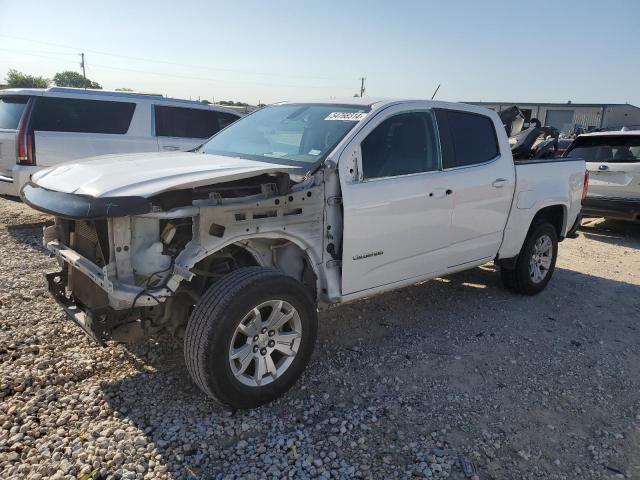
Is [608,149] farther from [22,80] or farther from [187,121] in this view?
[22,80]

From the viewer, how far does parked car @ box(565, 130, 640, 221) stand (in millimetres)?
8438

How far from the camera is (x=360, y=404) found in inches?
130

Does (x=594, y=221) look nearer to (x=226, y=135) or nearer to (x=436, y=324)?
(x=436, y=324)

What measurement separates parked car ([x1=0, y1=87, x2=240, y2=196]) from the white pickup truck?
364cm

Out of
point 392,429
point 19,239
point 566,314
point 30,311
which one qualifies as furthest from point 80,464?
point 19,239

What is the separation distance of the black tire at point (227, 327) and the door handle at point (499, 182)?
2405mm

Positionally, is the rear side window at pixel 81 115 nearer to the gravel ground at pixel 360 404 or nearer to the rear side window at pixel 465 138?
the gravel ground at pixel 360 404

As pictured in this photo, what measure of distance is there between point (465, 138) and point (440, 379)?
2.14 meters

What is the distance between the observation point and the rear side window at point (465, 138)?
4359mm

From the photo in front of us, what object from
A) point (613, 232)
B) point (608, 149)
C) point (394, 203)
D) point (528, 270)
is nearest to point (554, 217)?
point (528, 270)

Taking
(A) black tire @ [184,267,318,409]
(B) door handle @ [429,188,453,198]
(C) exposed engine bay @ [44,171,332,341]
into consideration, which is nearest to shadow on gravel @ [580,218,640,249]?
(B) door handle @ [429,188,453,198]

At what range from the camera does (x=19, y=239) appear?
6621mm

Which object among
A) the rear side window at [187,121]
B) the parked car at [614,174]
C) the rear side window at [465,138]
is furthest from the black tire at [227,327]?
the parked car at [614,174]

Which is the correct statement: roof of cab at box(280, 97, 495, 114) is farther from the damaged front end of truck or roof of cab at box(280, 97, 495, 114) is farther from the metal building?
the metal building
